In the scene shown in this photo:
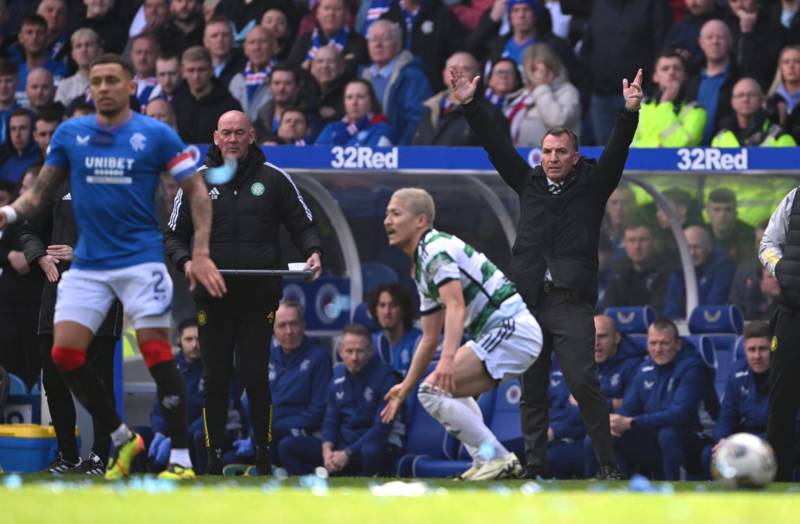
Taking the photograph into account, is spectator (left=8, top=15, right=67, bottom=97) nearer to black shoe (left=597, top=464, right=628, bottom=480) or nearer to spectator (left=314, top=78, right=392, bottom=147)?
spectator (left=314, top=78, right=392, bottom=147)

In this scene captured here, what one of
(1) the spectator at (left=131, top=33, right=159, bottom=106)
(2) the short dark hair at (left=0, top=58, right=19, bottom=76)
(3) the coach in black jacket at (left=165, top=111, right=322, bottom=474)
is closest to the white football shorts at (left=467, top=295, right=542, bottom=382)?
(3) the coach in black jacket at (left=165, top=111, right=322, bottom=474)

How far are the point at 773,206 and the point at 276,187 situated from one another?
173 inches

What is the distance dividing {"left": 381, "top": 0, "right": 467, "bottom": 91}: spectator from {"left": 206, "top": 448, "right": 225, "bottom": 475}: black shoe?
589 cm

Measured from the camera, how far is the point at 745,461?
316 inches

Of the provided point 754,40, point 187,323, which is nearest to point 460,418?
point 187,323

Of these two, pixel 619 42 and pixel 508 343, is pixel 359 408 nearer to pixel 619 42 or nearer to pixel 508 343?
pixel 508 343

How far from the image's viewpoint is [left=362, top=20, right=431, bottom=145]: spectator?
15.3 meters

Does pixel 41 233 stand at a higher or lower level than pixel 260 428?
higher

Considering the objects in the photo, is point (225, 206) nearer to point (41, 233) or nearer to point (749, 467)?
point (41, 233)

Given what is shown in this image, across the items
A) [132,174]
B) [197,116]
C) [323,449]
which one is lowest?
[323,449]

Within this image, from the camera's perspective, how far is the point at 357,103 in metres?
14.9

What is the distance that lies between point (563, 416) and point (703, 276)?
5.60 ft

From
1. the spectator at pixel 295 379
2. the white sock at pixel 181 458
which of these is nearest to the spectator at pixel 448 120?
the spectator at pixel 295 379

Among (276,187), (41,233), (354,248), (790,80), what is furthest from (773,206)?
(41,233)
